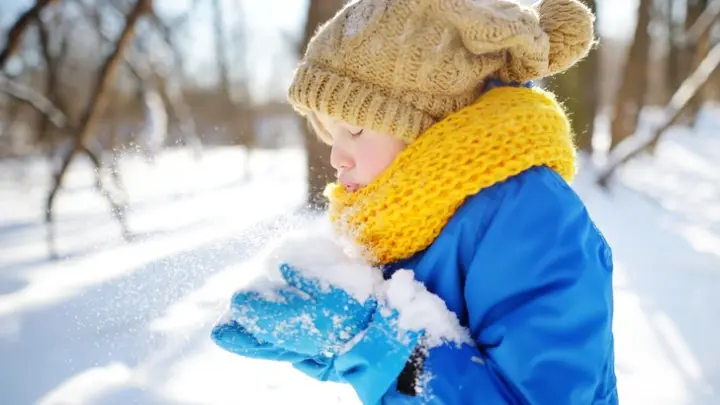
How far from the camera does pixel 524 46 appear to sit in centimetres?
88

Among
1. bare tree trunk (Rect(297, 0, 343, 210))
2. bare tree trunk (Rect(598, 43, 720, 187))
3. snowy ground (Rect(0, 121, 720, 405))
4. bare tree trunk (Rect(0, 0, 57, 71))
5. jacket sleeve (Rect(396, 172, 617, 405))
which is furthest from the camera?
bare tree trunk (Rect(598, 43, 720, 187))

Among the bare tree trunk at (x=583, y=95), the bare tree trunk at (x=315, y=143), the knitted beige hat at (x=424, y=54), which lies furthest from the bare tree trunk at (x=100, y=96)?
the bare tree trunk at (x=583, y=95)

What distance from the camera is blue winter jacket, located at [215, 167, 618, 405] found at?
0.80 m

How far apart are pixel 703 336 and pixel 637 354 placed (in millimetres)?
377

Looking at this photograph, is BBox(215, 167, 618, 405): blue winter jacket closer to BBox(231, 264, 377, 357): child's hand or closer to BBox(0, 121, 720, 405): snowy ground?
BBox(231, 264, 377, 357): child's hand

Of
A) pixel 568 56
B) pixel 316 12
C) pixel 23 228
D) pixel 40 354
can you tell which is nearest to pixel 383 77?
pixel 568 56

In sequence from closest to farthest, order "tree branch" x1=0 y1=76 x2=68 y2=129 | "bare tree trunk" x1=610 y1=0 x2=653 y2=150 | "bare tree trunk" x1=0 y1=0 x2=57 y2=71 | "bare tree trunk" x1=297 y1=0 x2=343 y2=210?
"bare tree trunk" x1=0 y1=0 x2=57 y2=71
"tree branch" x1=0 y1=76 x2=68 y2=129
"bare tree trunk" x1=297 y1=0 x2=343 y2=210
"bare tree trunk" x1=610 y1=0 x2=653 y2=150

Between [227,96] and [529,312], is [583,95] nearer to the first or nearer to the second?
[529,312]

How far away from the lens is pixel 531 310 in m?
0.80

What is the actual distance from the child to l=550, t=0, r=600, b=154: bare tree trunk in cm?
537

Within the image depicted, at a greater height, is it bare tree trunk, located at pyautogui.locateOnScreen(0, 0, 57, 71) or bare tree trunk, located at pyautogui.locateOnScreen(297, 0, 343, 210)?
bare tree trunk, located at pyautogui.locateOnScreen(0, 0, 57, 71)

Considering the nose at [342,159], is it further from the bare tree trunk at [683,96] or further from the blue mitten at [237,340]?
the bare tree trunk at [683,96]

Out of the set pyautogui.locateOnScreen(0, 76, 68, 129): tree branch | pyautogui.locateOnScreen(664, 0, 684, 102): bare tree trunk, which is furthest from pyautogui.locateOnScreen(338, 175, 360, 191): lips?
pyautogui.locateOnScreen(664, 0, 684, 102): bare tree trunk

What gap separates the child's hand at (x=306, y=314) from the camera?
2.81ft
